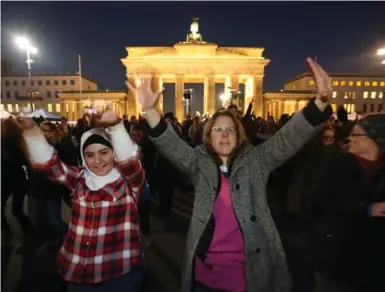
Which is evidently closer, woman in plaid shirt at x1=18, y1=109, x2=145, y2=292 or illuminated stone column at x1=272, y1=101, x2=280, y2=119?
woman in plaid shirt at x1=18, y1=109, x2=145, y2=292

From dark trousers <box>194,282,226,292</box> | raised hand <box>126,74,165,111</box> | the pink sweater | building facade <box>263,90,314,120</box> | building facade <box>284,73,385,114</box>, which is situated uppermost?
building facade <box>284,73,385,114</box>

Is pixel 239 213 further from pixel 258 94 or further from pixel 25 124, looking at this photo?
pixel 258 94

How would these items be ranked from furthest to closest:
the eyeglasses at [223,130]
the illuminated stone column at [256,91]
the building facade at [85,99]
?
1. the building facade at [85,99]
2. the illuminated stone column at [256,91]
3. the eyeglasses at [223,130]

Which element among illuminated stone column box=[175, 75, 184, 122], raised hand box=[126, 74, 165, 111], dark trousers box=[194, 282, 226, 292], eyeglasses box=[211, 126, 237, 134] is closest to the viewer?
dark trousers box=[194, 282, 226, 292]

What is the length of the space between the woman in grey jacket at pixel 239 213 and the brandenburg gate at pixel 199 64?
52.9 m

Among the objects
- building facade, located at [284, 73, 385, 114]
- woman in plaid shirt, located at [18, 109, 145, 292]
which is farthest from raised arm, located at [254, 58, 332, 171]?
building facade, located at [284, 73, 385, 114]

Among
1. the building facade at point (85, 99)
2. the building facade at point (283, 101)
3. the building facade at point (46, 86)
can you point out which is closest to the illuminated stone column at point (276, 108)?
the building facade at point (283, 101)

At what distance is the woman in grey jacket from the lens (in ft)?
7.61

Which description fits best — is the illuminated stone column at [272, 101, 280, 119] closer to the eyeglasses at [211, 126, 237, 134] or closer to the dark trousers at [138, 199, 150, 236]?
the dark trousers at [138, 199, 150, 236]

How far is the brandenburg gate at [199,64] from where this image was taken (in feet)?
180

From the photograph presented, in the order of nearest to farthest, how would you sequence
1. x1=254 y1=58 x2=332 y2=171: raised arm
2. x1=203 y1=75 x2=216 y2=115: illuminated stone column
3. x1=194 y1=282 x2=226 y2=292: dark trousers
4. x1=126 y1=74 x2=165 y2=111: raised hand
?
x1=254 y1=58 x2=332 y2=171: raised arm < x1=194 y1=282 x2=226 y2=292: dark trousers < x1=126 y1=74 x2=165 y2=111: raised hand < x1=203 y1=75 x2=216 y2=115: illuminated stone column

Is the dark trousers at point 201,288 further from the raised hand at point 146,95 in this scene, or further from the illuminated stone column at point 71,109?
the illuminated stone column at point 71,109

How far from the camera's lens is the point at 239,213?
2.32 metres

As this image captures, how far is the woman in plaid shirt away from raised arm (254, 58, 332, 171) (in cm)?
112
